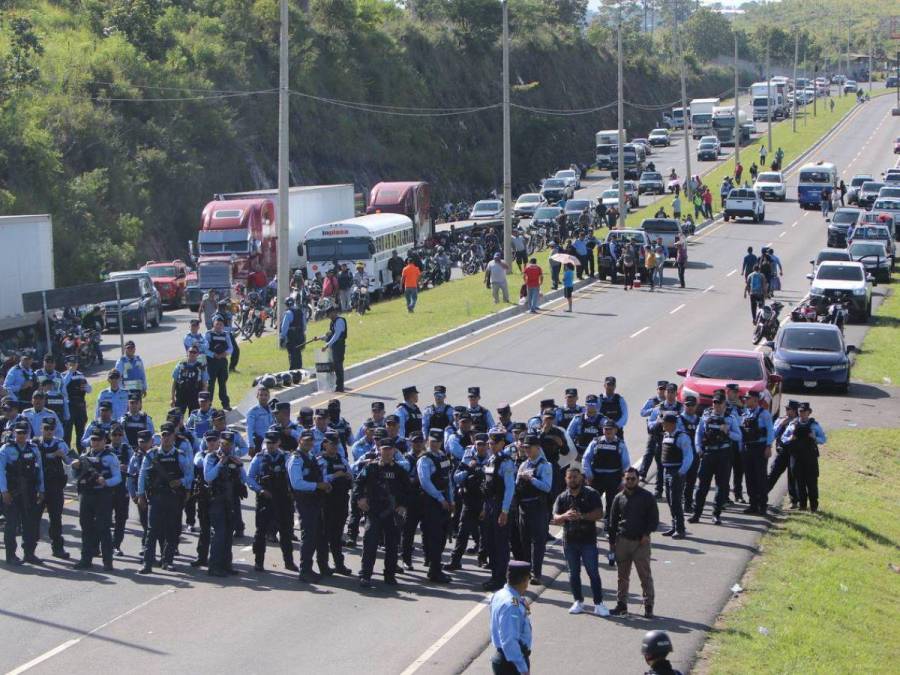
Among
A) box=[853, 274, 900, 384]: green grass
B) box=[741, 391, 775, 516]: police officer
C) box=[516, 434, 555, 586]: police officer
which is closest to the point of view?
box=[516, 434, 555, 586]: police officer

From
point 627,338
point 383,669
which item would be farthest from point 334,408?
point 627,338

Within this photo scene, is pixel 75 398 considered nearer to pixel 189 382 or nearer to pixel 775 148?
pixel 189 382

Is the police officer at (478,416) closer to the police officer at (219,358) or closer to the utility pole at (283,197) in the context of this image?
the police officer at (219,358)

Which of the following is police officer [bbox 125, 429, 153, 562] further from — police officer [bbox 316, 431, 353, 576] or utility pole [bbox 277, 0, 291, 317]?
utility pole [bbox 277, 0, 291, 317]

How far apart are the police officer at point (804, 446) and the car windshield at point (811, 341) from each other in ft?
34.8

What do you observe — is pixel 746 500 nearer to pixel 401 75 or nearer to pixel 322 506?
pixel 322 506

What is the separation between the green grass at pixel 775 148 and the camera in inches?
2645

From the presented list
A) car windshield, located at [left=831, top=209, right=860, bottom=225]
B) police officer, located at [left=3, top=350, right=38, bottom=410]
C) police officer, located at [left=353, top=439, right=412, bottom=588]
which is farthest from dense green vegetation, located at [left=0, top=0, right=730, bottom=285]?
police officer, located at [left=353, top=439, right=412, bottom=588]

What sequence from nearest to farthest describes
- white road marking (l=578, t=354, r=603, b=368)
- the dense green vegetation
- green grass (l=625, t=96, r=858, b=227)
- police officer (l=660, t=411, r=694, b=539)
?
police officer (l=660, t=411, r=694, b=539), white road marking (l=578, t=354, r=603, b=368), the dense green vegetation, green grass (l=625, t=96, r=858, b=227)

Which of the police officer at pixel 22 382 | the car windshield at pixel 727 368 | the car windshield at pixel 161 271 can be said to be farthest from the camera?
the car windshield at pixel 161 271

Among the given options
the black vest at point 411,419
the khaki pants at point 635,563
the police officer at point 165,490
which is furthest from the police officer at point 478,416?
the khaki pants at point 635,563

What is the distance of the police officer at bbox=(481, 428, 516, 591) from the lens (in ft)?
47.3

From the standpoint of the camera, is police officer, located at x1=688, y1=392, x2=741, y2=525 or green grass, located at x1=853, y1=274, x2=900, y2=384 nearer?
police officer, located at x1=688, y1=392, x2=741, y2=525

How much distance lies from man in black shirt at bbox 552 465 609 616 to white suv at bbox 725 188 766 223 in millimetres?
49209
